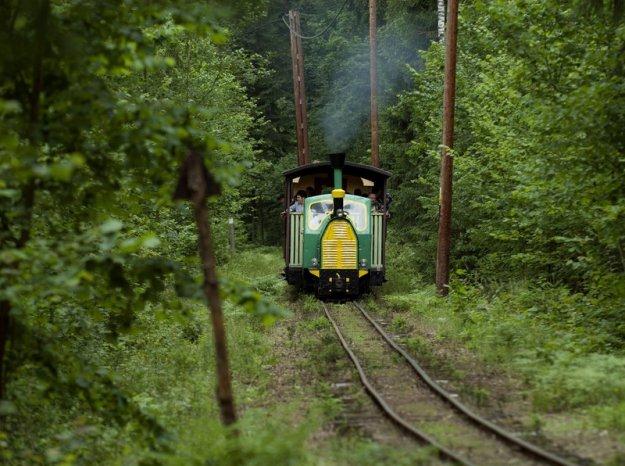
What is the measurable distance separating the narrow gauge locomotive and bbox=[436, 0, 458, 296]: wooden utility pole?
6.92 ft

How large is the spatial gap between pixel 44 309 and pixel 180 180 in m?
4.71

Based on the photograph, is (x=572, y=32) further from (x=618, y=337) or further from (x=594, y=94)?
(x=618, y=337)

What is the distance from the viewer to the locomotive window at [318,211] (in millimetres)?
20484

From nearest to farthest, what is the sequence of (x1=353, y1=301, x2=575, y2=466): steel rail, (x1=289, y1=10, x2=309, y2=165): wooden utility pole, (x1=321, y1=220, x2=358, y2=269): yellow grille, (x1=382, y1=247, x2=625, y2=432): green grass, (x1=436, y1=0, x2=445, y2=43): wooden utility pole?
(x1=353, y1=301, x2=575, y2=466): steel rail < (x1=382, y1=247, x2=625, y2=432): green grass < (x1=321, y1=220, x2=358, y2=269): yellow grille < (x1=436, y1=0, x2=445, y2=43): wooden utility pole < (x1=289, y1=10, x2=309, y2=165): wooden utility pole

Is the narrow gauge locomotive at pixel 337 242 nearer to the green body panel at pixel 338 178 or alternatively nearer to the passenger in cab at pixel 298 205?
the green body panel at pixel 338 178

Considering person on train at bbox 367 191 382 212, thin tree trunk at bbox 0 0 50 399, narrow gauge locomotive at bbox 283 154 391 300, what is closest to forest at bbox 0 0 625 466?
thin tree trunk at bbox 0 0 50 399

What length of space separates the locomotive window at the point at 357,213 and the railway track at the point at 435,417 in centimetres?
699

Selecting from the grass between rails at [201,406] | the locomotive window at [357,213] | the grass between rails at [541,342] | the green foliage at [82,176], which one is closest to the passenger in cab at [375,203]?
the locomotive window at [357,213]

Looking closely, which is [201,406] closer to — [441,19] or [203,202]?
[203,202]

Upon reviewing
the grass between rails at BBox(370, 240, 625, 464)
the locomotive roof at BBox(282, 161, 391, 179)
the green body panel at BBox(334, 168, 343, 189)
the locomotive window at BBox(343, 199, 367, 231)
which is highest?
the locomotive roof at BBox(282, 161, 391, 179)

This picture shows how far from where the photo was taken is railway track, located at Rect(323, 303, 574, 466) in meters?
7.33

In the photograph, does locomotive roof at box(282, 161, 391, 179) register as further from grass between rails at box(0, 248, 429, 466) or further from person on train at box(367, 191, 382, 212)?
grass between rails at box(0, 248, 429, 466)

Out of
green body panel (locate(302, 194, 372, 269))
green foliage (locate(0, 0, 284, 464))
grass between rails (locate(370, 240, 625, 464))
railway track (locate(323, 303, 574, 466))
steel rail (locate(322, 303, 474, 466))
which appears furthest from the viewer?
green body panel (locate(302, 194, 372, 269))

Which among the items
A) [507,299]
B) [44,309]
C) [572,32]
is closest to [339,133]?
[507,299]
